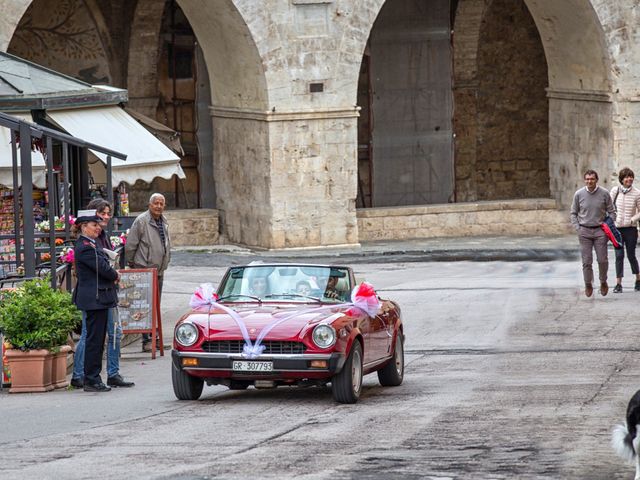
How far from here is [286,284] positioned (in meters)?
14.0

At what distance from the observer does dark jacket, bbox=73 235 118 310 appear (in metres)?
13.9

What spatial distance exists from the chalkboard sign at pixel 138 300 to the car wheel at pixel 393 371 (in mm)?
3080

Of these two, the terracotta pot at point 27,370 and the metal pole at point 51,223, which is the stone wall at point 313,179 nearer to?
the metal pole at point 51,223

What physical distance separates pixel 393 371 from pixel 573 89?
17.8 m

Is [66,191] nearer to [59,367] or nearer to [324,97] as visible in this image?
[59,367]

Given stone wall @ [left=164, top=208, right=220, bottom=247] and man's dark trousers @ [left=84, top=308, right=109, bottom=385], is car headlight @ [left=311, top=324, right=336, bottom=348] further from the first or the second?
stone wall @ [left=164, top=208, right=220, bottom=247]

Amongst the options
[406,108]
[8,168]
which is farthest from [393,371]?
[406,108]

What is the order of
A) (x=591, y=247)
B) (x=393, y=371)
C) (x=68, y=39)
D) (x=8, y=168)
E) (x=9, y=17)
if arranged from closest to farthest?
(x=393, y=371)
(x=8, y=168)
(x=591, y=247)
(x=9, y=17)
(x=68, y=39)

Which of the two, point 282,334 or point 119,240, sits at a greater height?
point 119,240

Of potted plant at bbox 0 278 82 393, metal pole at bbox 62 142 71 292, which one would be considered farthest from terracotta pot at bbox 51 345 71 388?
metal pole at bbox 62 142 71 292

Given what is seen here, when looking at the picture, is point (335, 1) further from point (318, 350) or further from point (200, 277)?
point (318, 350)

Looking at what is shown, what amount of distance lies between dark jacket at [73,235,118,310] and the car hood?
0.99 m

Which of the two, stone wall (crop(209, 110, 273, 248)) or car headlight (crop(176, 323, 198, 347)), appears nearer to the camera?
car headlight (crop(176, 323, 198, 347))

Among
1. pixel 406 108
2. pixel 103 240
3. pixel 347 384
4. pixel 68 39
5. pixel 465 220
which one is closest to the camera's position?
pixel 347 384
